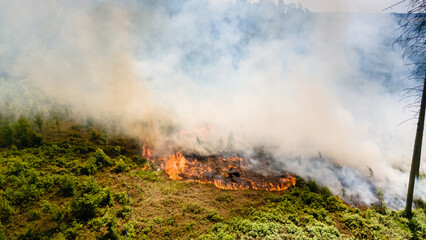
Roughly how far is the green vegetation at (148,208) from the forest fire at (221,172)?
0.65 m

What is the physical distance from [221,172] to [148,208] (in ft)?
17.5

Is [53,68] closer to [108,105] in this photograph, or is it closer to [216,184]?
[108,105]

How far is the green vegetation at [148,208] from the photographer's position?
8914mm

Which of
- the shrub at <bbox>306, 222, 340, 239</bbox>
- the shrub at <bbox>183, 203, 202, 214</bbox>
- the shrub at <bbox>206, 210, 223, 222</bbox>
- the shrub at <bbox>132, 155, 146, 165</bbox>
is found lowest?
the shrub at <bbox>183, 203, 202, 214</bbox>

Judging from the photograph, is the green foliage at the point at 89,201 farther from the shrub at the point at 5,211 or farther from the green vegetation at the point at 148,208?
the shrub at the point at 5,211

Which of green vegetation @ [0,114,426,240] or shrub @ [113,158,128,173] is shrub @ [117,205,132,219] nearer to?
green vegetation @ [0,114,426,240]

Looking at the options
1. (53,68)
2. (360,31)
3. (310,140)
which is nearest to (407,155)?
(310,140)

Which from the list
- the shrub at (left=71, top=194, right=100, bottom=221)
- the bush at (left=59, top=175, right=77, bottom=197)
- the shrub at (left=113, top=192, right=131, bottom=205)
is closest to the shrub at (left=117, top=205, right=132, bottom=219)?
the shrub at (left=113, top=192, right=131, bottom=205)

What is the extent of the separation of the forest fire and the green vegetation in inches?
25.7

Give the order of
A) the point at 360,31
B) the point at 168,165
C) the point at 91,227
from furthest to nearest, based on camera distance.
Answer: the point at 360,31, the point at 168,165, the point at 91,227

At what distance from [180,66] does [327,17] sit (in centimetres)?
2208

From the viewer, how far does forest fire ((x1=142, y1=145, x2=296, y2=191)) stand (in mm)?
12633

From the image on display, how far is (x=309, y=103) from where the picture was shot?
20625 millimetres

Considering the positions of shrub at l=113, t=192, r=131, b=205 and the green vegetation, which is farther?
shrub at l=113, t=192, r=131, b=205
